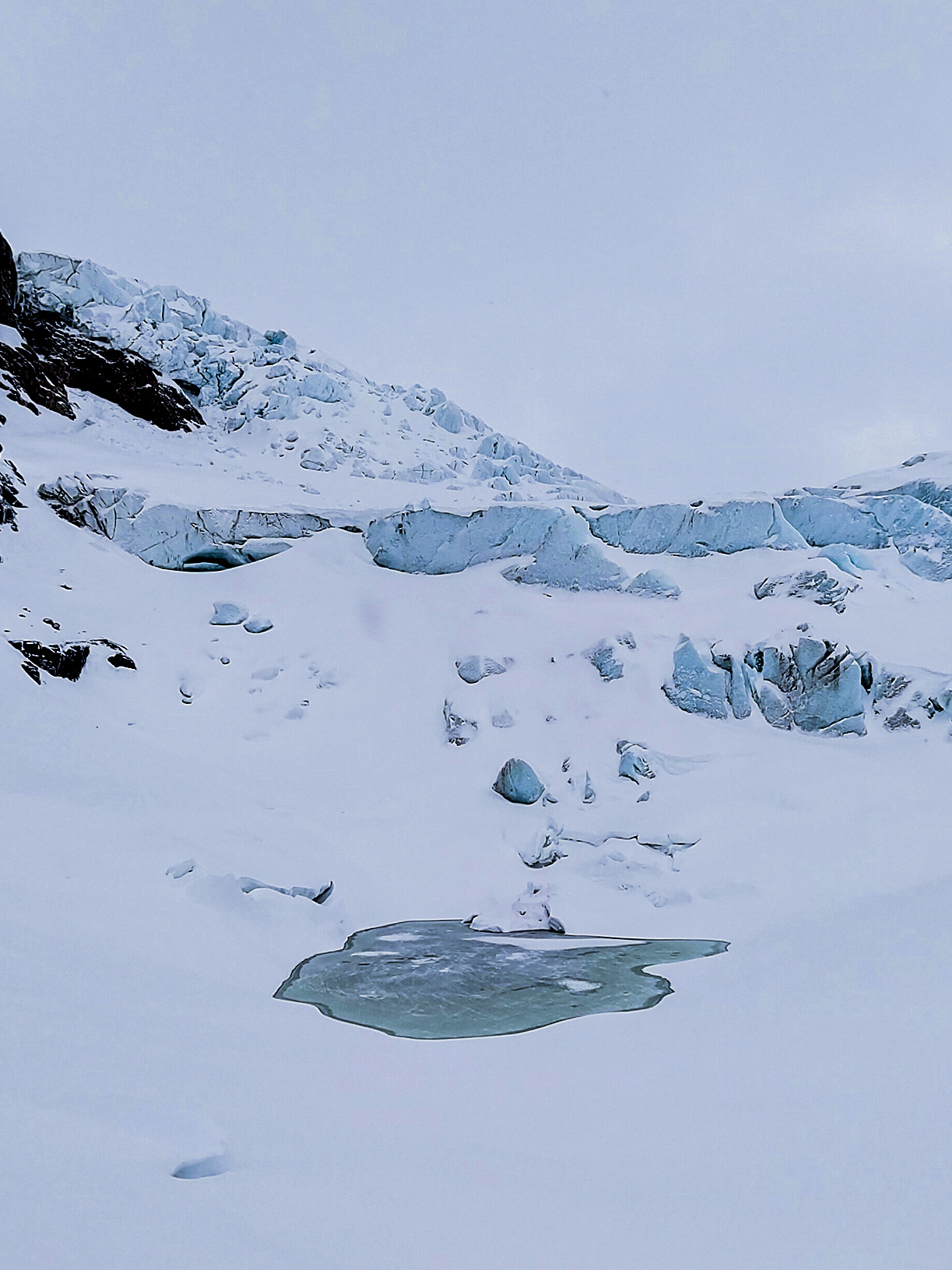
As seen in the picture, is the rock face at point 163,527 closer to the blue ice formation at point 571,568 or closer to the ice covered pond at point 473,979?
the blue ice formation at point 571,568

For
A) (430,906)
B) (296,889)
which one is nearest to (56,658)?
(296,889)

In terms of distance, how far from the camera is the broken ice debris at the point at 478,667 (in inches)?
485

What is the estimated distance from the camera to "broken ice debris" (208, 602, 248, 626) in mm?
12812

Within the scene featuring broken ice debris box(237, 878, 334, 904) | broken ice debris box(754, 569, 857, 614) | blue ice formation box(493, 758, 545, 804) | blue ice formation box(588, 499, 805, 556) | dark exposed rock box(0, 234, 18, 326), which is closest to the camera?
broken ice debris box(237, 878, 334, 904)

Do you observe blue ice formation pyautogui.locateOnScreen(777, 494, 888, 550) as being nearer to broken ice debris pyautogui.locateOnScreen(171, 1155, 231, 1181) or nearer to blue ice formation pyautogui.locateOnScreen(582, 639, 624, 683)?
blue ice formation pyautogui.locateOnScreen(582, 639, 624, 683)

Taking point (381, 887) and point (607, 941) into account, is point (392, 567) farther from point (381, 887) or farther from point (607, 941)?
point (607, 941)

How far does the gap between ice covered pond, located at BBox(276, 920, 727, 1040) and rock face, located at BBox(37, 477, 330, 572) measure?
400 inches

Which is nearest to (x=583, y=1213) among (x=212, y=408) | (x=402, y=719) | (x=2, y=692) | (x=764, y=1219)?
(x=764, y=1219)

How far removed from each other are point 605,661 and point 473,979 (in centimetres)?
745

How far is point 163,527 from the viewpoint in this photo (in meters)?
14.5

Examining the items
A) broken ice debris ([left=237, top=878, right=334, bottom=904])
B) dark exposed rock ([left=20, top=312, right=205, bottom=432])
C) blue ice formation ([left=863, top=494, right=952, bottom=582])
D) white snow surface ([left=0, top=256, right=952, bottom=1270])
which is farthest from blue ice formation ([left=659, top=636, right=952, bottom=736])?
dark exposed rock ([left=20, top=312, right=205, bottom=432])

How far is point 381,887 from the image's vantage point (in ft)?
26.0

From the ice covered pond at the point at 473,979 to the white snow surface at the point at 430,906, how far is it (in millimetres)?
318

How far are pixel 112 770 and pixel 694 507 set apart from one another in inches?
553
